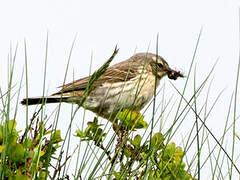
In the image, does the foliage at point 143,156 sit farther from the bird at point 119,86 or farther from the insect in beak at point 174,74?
the insect in beak at point 174,74

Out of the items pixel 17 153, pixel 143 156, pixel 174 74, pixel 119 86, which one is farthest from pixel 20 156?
pixel 174 74

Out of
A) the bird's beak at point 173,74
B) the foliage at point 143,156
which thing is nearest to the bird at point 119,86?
the bird's beak at point 173,74

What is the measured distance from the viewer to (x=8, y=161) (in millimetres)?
2053

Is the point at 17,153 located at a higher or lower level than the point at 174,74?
lower

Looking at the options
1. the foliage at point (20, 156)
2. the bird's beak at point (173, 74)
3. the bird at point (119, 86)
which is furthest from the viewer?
the bird's beak at point (173, 74)

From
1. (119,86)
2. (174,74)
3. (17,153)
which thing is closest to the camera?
(17,153)

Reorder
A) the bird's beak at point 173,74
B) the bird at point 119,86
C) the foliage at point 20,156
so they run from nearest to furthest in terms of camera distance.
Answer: the foliage at point 20,156, the bird at point 119,86, the bird's beak at point 173,74

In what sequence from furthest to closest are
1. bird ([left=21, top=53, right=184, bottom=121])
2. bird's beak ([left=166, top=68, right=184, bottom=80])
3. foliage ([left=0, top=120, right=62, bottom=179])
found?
bird's beak ([left=166, top=68, right=184, bottom=80]) → bird ([left=21, top=53, right=184, bottom=121]) → foliage ([left=0, top=120, right=62, bottom=179])

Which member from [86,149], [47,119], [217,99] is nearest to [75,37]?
[47,119]

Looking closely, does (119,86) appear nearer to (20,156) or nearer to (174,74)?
(174,74)

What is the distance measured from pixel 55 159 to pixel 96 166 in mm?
313

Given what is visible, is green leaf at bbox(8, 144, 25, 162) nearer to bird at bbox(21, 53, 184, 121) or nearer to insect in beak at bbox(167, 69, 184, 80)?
bird at bbox(21, 53, 184, 121)

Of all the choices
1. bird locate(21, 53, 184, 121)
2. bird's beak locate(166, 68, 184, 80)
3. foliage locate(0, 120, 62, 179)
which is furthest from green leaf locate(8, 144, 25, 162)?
bird's beak locate(166, 68, 184, 80)

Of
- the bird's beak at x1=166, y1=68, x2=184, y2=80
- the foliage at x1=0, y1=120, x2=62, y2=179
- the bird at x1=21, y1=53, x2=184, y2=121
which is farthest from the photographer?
the bird's beak at x1=166, y1=68, x2=184, y2=80
